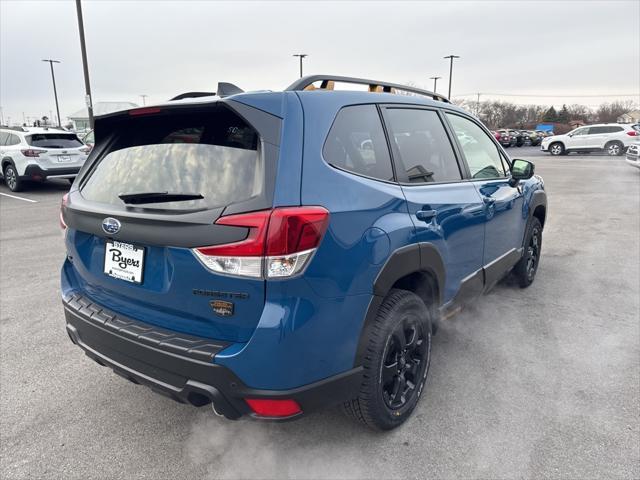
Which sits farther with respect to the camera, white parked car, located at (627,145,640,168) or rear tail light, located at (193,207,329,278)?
white parked car, located at (627,145,640,168)

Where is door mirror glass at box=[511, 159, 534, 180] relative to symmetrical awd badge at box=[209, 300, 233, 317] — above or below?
above

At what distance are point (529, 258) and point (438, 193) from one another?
2.43 m

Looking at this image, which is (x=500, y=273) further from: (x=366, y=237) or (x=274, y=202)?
(x=274, y=202)

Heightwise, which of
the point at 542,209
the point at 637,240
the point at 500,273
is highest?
the point at 542,209

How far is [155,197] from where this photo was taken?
7.00 feet

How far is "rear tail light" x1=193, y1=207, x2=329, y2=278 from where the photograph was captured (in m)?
1.82

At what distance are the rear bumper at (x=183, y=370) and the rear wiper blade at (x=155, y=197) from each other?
1.86 feet

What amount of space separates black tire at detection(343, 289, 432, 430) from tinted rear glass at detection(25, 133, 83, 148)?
12232 mm

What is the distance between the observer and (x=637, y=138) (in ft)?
84.3

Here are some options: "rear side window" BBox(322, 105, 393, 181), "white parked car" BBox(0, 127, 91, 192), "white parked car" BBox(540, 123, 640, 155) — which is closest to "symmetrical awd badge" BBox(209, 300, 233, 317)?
"rear side window" BBox(322, 105, 393, 181)

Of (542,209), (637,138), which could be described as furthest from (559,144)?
(542,209)

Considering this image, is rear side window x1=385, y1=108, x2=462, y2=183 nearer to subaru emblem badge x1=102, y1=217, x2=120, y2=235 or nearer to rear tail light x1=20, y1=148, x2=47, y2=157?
subaru emblem badge x1=102, y1=217, x2=120, y2=235

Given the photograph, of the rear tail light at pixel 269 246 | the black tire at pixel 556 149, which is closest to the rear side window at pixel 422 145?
the rear tail light at pixel 269 246

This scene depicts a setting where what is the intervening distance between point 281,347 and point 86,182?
5.25 ft
